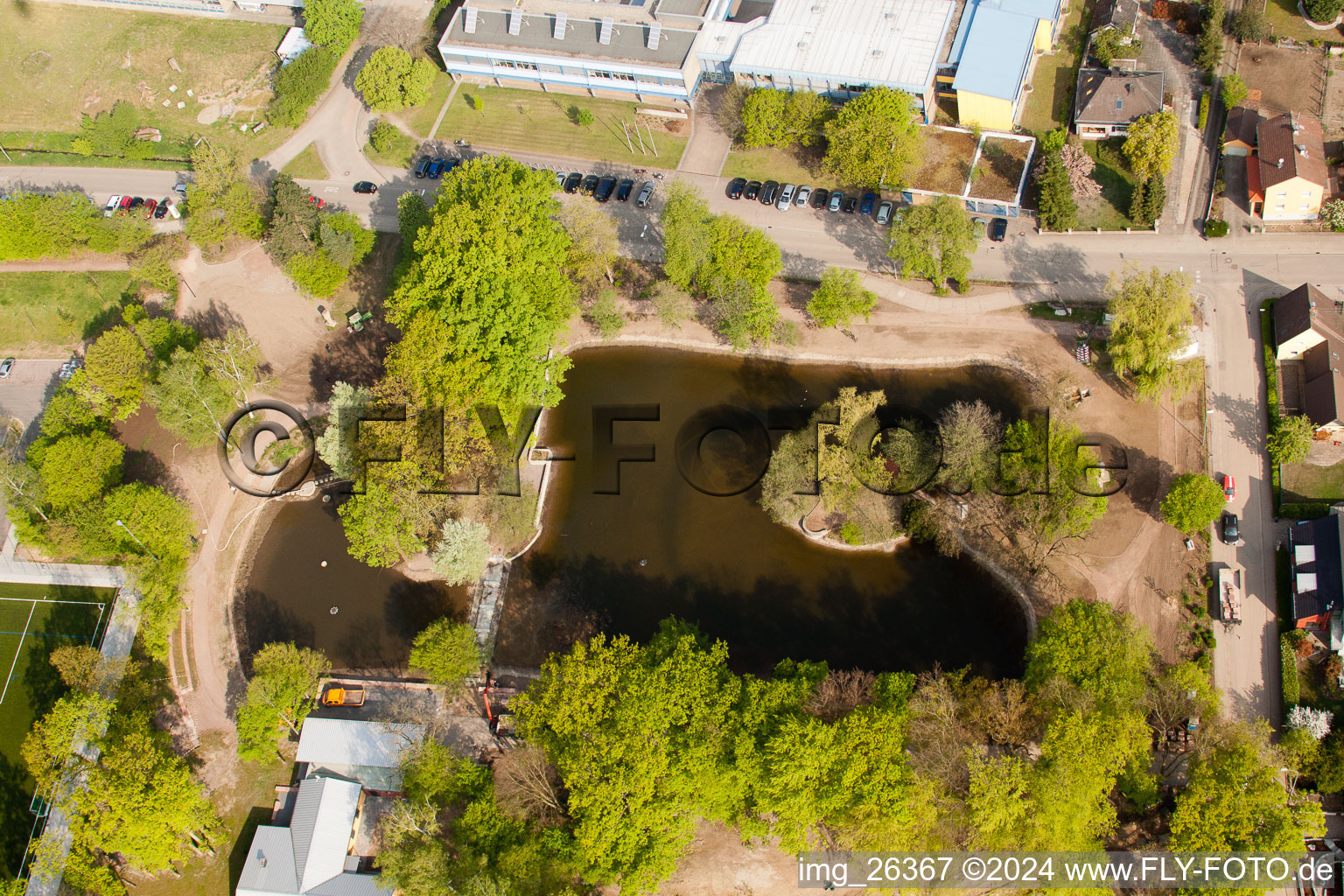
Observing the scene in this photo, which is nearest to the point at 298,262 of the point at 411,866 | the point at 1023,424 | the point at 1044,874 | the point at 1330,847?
the point at 411,866

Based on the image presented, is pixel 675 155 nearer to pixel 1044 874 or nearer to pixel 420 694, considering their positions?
pixel 420 694

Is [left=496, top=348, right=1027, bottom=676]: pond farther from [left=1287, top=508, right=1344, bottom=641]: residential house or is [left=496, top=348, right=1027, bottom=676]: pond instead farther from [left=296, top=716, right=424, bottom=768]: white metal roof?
[left=1287, top=508, right=1344, bottom=641]: residential house

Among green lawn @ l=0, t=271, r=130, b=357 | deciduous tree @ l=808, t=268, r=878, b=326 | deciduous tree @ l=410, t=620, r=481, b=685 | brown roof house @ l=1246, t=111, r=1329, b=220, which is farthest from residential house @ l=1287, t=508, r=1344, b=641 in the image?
green lawn @ l=0, t=271, r=130, b=357

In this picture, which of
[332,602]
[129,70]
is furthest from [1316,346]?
[129,70]

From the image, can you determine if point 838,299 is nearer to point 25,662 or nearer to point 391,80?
point 391,80

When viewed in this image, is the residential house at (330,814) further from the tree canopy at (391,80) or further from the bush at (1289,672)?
the tree canopy at (391,80)
